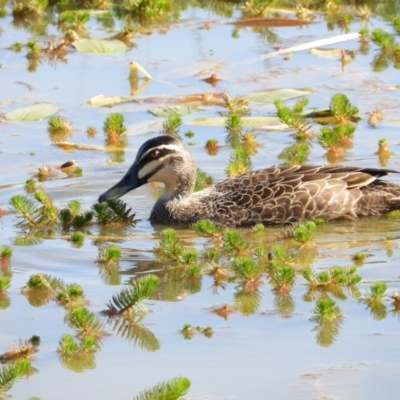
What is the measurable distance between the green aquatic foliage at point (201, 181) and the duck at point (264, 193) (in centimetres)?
49

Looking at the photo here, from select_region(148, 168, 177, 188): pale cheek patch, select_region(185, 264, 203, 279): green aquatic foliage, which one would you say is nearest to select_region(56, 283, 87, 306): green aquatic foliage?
select_region(185, 264, 203, 279): green aquatic foliage

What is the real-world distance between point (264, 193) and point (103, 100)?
366cm

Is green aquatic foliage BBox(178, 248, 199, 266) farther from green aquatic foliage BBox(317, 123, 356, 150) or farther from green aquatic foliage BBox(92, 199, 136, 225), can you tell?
green aquatic foliage BBox(317, 123, 356, 150)

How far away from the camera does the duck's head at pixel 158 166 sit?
11203mm

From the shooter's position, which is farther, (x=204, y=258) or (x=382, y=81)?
(x=382, y=81)

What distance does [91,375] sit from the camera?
24.2 feet

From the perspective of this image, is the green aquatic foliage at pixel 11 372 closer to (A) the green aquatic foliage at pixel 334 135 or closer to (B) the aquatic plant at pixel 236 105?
(A) the green aquatic foliage at pixel 334 135

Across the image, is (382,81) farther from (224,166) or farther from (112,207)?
(112,207)

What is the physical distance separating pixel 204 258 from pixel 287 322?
5.53ft

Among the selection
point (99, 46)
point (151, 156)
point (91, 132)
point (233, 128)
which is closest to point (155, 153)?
point (151, 156)

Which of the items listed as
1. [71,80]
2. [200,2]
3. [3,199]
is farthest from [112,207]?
[200,2]

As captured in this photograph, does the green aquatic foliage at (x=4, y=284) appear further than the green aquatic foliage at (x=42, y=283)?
No

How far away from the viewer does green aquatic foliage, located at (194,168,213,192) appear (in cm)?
1191

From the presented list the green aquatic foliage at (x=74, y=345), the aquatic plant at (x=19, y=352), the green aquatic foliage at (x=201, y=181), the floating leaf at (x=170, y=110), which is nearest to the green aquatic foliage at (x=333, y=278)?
the green aquatic foliage at (x=74, y=345)
